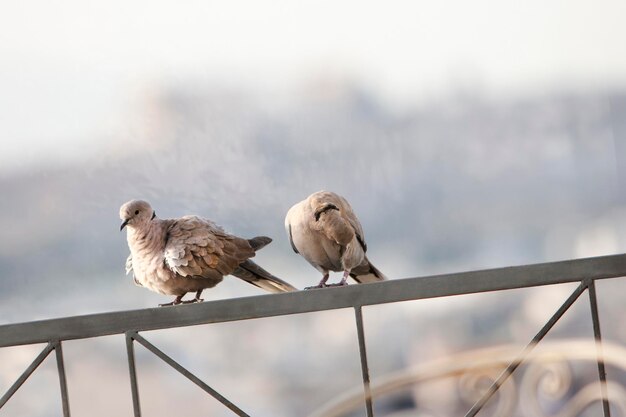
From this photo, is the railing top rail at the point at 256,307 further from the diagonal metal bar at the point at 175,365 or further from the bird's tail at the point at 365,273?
the bird's tail at the point at 365,273

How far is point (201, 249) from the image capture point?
6.50 feet

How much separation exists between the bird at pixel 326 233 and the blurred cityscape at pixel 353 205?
2.06ft

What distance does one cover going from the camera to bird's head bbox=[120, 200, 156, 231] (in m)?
1.99

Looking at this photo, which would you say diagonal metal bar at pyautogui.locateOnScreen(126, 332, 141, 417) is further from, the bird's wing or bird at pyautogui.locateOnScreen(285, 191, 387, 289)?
bird at pyautogui.locateOnScreen(285, 191, 387, 289)

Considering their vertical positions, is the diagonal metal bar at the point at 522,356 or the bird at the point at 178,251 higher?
the bird at the point at 178,251

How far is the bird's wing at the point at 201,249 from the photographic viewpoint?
6.49 feet

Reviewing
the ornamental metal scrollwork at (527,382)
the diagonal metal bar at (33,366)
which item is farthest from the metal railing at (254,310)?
the ornamental metal scrollwork at (527,382)

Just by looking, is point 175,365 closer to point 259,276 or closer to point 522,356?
point 259,276

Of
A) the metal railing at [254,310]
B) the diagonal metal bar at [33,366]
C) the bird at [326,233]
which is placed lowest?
the diagonal metal bar at [33,366]

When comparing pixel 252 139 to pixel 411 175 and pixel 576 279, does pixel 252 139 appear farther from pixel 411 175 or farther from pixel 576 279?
pixel 576 279

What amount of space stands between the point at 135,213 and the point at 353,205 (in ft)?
3.04

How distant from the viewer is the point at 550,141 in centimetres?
281

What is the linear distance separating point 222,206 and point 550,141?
951 mm

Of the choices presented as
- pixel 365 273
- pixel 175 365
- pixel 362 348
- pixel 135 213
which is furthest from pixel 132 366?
pixel 365 273
